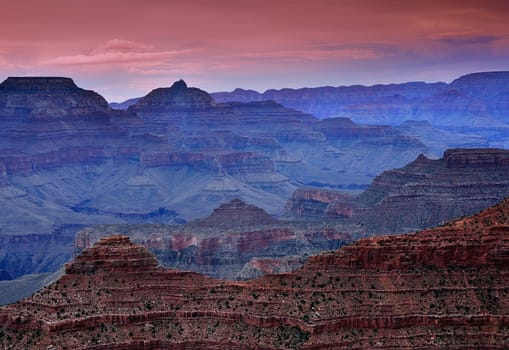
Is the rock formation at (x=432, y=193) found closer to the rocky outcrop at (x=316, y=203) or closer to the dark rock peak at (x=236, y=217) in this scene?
the rocky outcrop at (x=316, y=203)

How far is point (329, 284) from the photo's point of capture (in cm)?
6500

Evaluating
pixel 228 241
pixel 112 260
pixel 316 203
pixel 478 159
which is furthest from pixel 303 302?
pixel 316 203

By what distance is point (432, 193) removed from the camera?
466 ft

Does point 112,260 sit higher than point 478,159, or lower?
lower

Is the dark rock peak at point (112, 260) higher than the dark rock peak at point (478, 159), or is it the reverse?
the dark rock peak at point (478, 159)

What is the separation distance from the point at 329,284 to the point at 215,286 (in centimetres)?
715

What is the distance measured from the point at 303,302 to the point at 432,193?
81203 millimetres

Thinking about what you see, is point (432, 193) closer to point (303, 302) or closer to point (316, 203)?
point (316, 203)

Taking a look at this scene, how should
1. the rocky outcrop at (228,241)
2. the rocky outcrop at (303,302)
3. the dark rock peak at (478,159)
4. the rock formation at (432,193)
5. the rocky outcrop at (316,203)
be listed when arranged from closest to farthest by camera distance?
the rocky outcrop at (303,302)
the rocky outcrop at (228,241)
the rock formation at (432,193)
the dark rock peak at (478,159)
the rocky outcrop at (316,203)

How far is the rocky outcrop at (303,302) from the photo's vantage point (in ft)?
202

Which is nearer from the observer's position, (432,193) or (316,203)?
(432,193)

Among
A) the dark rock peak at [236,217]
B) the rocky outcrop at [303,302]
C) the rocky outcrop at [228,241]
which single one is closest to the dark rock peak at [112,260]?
the rocky outcrop at [303,302]

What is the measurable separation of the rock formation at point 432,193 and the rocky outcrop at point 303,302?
67859 millimetres

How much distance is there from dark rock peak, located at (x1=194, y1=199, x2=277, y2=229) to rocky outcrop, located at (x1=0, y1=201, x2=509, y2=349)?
7231 cm
